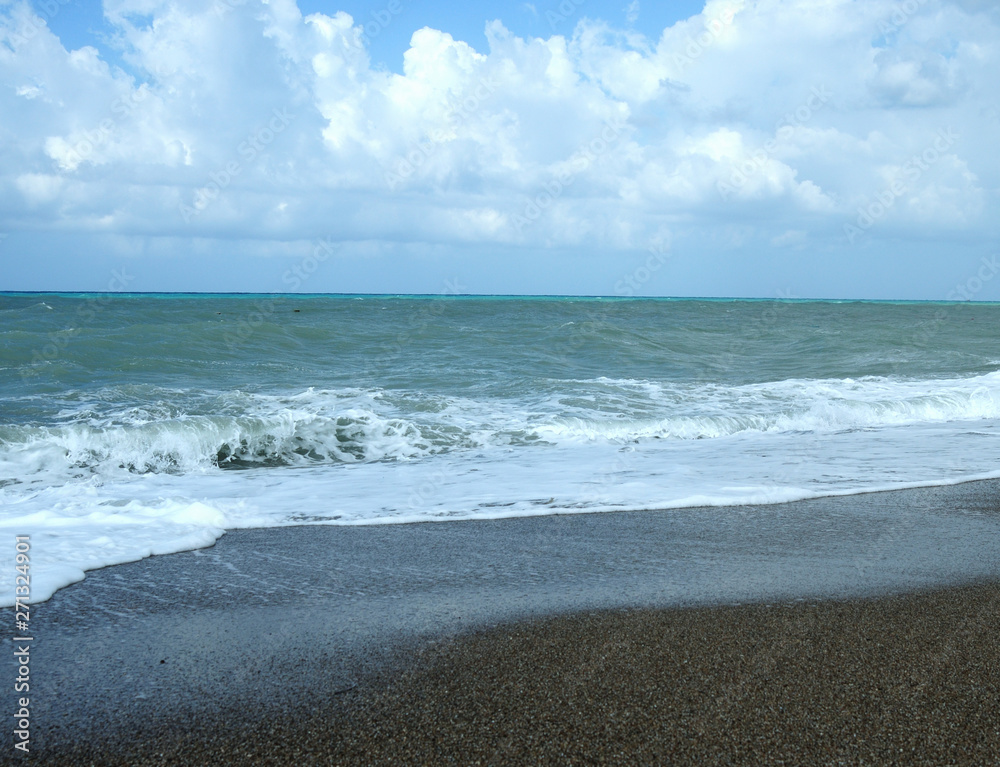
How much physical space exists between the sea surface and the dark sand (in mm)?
902

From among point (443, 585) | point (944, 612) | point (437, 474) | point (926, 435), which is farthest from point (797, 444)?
point (443, 585)

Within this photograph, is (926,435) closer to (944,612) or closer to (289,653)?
(944,612)

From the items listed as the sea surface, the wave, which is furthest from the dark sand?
the wave

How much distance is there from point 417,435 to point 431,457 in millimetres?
876

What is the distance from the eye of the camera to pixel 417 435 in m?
8.46

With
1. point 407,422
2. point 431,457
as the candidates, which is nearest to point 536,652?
point 431,457

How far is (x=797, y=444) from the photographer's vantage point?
7.99 m

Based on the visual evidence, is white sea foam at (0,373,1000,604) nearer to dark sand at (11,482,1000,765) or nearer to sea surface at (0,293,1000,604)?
sea surface at (0,293,1000,604)

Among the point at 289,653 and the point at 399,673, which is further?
the point at 289,653

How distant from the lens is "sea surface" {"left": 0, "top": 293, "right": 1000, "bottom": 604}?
5387mm

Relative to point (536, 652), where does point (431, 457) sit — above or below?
below

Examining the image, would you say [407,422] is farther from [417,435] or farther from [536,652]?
[536,652]

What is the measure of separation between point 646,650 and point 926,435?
7.40 metres

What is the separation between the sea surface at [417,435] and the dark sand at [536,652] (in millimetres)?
902
